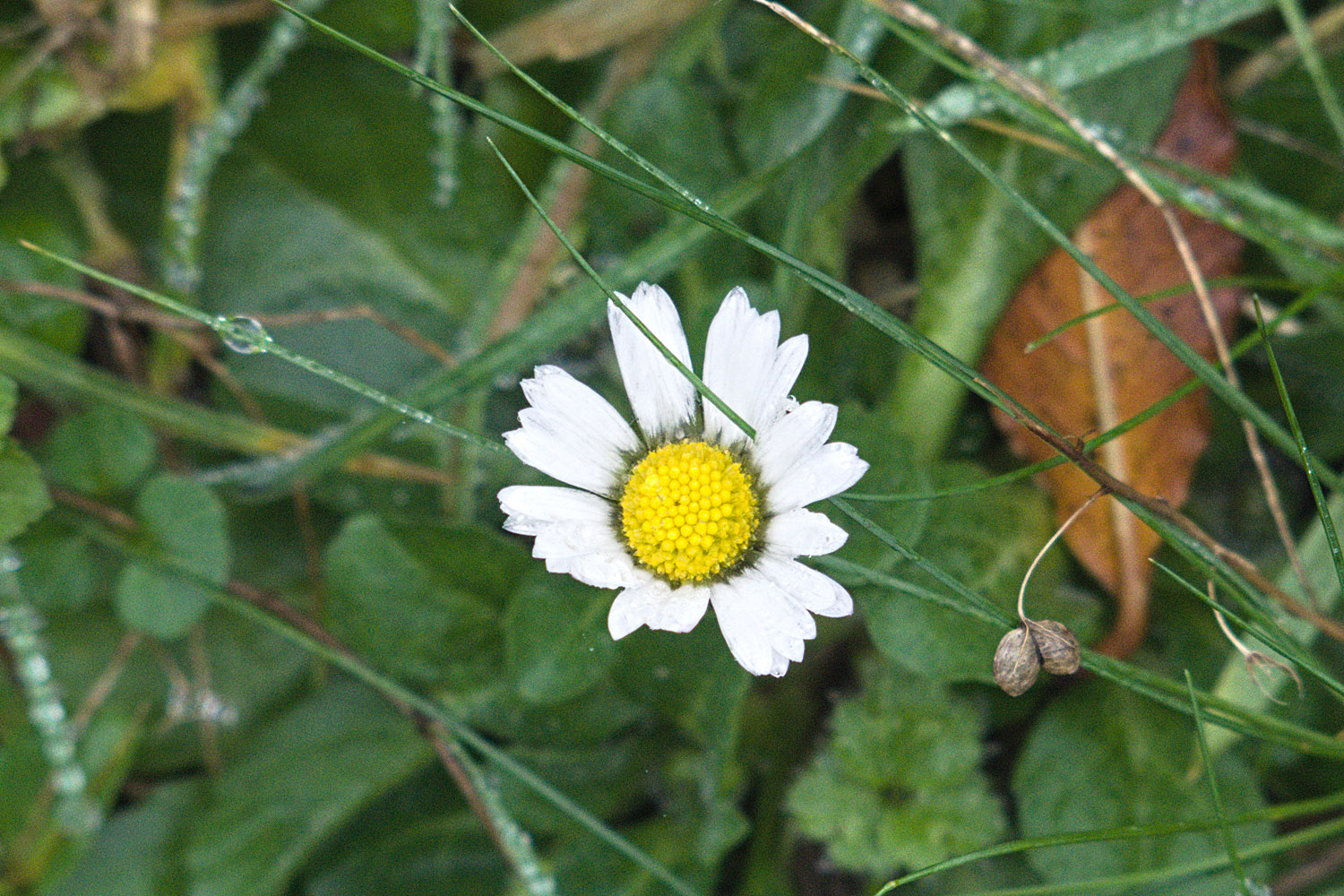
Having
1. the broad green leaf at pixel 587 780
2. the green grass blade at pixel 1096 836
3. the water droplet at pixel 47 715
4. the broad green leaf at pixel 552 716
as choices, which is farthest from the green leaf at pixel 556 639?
the water droplet at pixel 47 715

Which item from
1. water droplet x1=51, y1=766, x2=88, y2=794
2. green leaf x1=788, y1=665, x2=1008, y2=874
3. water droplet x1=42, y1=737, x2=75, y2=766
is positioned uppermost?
water droplet x1=42, y1=737, x2=75, y2=766

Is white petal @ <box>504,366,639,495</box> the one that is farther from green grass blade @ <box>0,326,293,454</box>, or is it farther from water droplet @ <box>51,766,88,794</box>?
water droplet @ <box>51,766,88,794</box>

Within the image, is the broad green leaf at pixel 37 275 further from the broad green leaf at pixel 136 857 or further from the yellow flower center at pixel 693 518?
the yellow flower center at pixel 693 518

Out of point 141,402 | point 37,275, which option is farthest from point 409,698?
point 37,275

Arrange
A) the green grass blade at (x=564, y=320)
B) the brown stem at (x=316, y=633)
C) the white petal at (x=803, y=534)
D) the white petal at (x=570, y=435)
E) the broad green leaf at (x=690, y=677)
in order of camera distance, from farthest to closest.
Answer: the brown stem at (x=316, y=633) → the green grass blade at (x=564, y=320) → the broad green leaf at (x=690, y=677) → the white petal at (x=570, y=435) → the white petal at (x=803, y=534)

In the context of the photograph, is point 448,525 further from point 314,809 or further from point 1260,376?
point 1260,376

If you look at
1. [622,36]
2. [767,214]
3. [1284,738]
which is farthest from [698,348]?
[1284,738]

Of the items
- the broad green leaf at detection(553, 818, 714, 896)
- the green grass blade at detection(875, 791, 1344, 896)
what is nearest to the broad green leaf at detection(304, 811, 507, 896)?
the broad green leaf at detection(553, 818, 714, 896)
